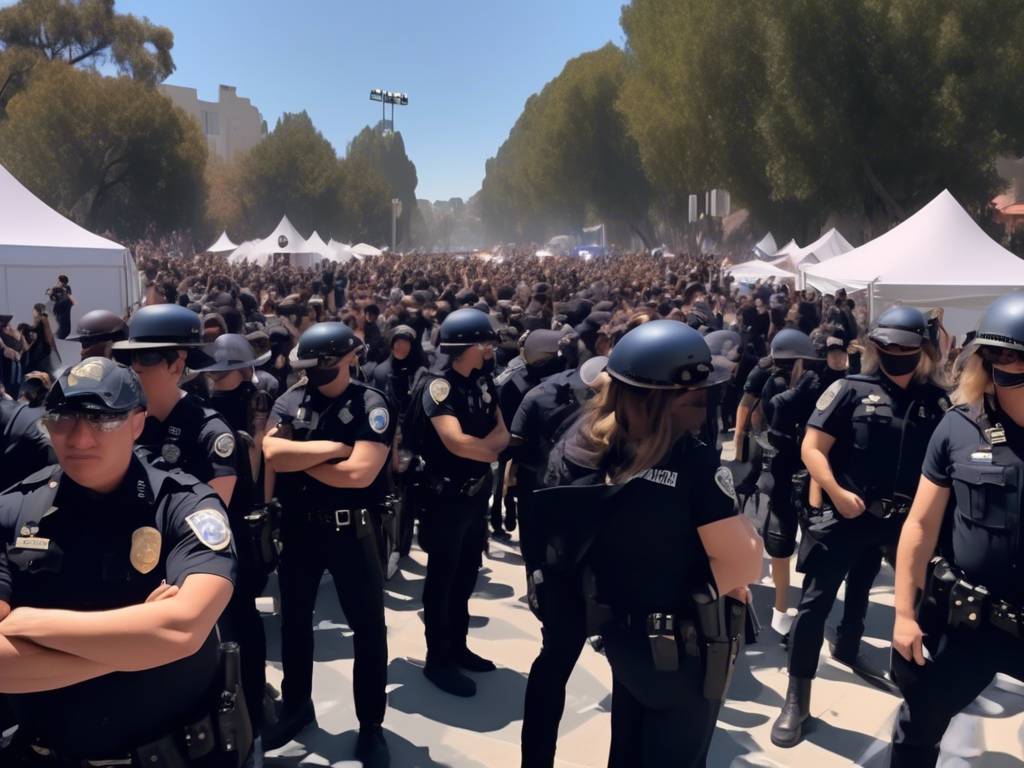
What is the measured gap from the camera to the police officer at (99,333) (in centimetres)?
453

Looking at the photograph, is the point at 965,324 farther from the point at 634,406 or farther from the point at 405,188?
the point at 405,188

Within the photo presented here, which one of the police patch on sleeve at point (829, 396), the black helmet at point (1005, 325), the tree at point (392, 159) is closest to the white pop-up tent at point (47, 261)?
the police patch on sleeve at point (829, 396)

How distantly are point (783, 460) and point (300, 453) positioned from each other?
297 cm

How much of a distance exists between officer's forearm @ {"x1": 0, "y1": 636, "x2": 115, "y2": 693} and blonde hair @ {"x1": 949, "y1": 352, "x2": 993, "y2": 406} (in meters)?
2.61

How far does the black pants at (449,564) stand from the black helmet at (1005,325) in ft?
8.34

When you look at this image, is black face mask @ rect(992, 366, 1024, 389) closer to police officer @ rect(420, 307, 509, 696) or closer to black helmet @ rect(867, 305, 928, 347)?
black helmet @ rect(867, 305, 928, 347)

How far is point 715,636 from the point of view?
8.34ft

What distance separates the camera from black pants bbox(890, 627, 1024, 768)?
2801mm

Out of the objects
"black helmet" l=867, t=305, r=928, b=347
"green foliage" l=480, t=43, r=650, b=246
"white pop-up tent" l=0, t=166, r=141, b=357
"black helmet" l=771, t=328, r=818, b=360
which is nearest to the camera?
"black helmet" l=867, t=305, r=928, b=347

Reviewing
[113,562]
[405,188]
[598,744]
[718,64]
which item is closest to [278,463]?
[113,562]

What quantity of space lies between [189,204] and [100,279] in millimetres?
40242

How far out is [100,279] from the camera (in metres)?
14.5

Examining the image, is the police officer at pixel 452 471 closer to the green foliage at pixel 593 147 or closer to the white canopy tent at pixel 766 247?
the white canopy tent at pixel 766 247

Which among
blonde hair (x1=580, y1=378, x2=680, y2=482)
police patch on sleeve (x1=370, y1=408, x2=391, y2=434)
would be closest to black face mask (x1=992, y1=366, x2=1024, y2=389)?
blonde hair (x1=580, y1=378, x2=680, y2=482)
